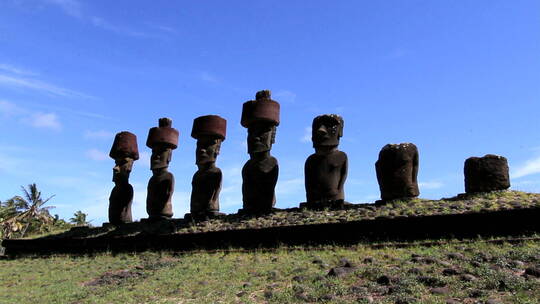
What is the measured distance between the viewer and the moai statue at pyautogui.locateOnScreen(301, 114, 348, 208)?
10914 millimetres

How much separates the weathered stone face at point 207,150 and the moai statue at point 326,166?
3.14m

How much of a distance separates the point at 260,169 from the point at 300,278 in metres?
5.76

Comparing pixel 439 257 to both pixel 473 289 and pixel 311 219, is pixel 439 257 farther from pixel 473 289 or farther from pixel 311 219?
pixel 311 219

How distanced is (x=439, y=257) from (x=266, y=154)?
20.7 ft

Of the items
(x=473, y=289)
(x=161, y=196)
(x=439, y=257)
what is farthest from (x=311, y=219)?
(x=161, y=196)

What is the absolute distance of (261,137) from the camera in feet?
40.2

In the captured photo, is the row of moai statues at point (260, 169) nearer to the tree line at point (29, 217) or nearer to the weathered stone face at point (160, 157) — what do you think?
the weathered stone face at point (160, 157)

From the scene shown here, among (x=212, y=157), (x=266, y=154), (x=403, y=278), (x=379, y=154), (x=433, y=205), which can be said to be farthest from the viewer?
(x=212, y=157)

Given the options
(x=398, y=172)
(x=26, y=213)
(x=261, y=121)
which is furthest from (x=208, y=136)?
(x=26, y=213)

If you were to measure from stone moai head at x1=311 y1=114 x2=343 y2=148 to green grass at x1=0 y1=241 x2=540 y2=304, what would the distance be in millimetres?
3328

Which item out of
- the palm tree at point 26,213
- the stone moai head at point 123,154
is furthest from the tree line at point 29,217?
the stone moai head at point 123,154

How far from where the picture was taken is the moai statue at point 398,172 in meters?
10.4

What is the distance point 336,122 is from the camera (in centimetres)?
1145

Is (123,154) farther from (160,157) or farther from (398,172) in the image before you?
(398,172)
